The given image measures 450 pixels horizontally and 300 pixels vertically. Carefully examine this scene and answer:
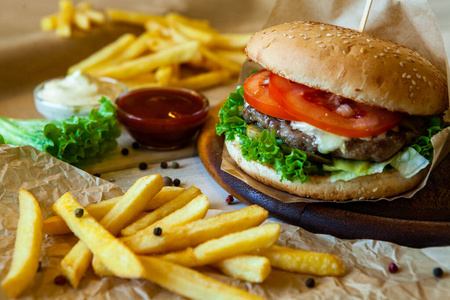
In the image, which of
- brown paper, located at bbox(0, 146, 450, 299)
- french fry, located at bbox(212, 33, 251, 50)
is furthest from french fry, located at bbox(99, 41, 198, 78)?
brown paper, located at bbox(0, 146, 450, 299)

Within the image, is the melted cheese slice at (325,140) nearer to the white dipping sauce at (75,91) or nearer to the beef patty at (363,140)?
the beef patty at (363,140)

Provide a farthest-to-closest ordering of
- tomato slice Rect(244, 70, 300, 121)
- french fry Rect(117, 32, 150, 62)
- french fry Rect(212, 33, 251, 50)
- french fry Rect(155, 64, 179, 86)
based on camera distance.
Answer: french fry Rect(212, 33, 251, 50) → french fry Rect(117, 32, 150, 62) → french fry Rect(155, 64, 179, 86) → tomato slice Rect(244, 70, 300, 121)

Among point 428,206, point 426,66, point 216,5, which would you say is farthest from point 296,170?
point 216,5

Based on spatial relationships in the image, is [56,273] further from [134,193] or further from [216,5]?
[216,5]

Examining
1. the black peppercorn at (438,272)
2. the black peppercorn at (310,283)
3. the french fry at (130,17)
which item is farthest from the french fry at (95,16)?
the black peppercorn at (438,272)

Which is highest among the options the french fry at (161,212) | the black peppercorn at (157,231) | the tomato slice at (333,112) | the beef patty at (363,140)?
the tomato slice at (333,112)

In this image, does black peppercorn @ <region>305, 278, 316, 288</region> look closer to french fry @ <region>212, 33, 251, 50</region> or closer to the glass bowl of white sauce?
the glass bowl of white sauce
